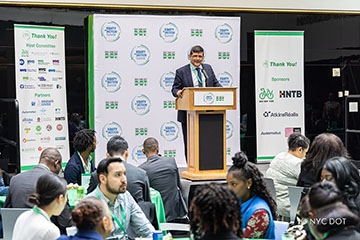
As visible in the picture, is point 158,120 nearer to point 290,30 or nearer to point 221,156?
point 221,156

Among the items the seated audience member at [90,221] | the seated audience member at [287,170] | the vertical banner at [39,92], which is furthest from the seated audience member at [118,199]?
the vertical banner at [39,92]

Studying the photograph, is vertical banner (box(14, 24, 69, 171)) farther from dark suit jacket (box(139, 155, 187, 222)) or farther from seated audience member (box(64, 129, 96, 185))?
dark suit jacket (box(139, 155, 187, 222))

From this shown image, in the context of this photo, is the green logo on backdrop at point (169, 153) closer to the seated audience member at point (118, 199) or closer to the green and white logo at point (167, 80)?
the green and white logo at point (167, 80)

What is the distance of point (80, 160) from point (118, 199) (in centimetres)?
244

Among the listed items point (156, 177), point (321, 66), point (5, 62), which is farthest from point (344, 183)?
point (321, 66)

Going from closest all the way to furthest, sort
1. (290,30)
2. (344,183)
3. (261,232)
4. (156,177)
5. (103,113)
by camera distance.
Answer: (344,183) → (261,232) → (156,177) → (103,113) → (290,30)

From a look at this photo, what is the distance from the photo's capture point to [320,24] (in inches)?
435

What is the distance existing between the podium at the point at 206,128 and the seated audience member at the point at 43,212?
3656 millimetres

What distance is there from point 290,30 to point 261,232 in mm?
7312

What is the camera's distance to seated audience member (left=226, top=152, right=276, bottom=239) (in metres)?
3.89

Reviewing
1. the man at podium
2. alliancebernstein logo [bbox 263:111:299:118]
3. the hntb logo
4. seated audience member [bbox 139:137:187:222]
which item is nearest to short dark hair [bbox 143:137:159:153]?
seated audience member [bbox 139:137:187:222]

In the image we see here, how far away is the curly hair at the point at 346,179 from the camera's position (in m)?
3.65

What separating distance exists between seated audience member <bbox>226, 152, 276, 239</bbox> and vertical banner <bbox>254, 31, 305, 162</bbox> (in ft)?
19.9

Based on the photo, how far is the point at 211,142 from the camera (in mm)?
7645
